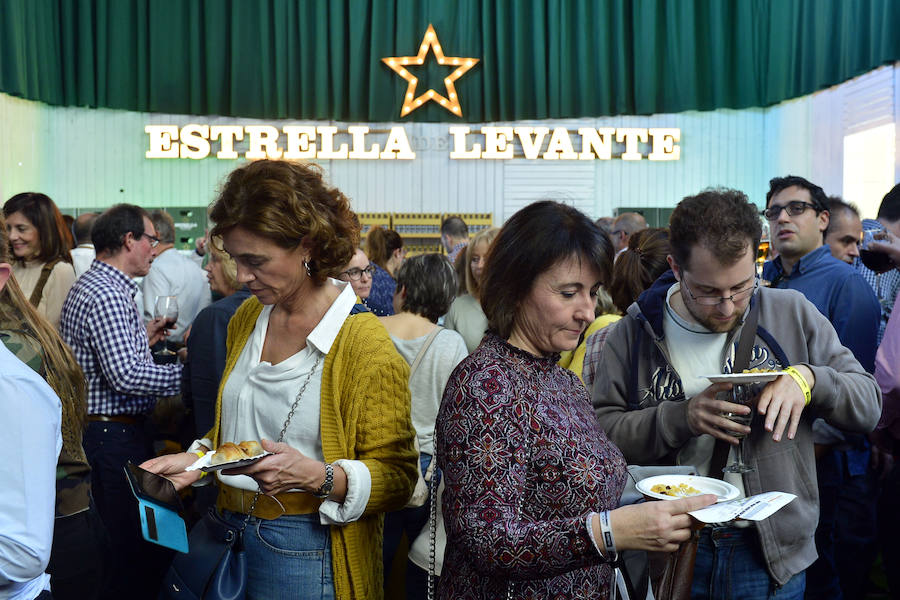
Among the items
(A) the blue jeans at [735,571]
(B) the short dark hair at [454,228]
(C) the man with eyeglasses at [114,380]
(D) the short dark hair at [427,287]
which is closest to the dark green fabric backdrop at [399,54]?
(B) the short dark hair at [454,228]

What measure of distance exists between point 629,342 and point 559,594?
0.97m

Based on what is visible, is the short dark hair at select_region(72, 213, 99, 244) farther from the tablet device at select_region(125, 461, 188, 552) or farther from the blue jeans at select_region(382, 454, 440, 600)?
the tablet device at select_region(125, 461, 188, 552)

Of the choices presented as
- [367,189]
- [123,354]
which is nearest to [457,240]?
[367,189]

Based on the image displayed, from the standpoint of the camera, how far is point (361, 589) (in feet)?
6.55

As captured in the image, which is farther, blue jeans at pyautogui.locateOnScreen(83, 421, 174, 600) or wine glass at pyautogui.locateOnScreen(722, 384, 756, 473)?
blue jeans at pyautogui.locateOnScreen(83, 421, 174, 600)

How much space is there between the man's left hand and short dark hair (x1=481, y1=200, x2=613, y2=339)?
58cm

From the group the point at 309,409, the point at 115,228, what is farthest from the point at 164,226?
the point at 309,409

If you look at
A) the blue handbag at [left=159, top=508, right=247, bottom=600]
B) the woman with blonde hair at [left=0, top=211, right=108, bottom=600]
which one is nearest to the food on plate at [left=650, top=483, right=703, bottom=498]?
the blue handbag at [left=159, top=508, right=247, bottom=600]

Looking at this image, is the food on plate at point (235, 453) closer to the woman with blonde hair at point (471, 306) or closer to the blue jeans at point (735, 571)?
the blue jeans at point (735, 571)

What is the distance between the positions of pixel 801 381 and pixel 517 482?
0.93m

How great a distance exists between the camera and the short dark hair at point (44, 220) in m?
4.12

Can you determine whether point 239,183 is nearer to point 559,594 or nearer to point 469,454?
point 469,454

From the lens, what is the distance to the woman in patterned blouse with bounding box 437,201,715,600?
1.56m

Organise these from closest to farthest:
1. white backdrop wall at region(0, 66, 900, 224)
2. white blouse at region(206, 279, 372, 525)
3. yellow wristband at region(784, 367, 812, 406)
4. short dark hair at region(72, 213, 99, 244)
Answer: white blouse at region(206, 279, 372, 525)
yellow wristband at region(784, 367, 812, 406)
short dark hair at region(72, 213, 99, 244)
white backdrop wall at region(0, 66, 900, 224)
